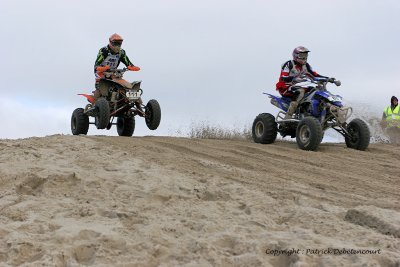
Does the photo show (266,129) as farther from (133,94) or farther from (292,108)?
(133,94)

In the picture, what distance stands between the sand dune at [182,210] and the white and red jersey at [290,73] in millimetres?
3262

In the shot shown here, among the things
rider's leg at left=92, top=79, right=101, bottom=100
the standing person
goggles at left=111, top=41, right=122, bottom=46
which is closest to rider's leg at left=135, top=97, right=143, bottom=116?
rider's leg at left=92, top=79, right=101, bottom=100

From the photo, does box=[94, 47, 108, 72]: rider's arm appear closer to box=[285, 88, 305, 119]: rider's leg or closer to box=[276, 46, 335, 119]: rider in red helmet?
box=[276, 46, 335, 119]: rider in red helmet

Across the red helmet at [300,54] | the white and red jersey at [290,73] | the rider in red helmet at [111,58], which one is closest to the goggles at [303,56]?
the red helmet at [300,54]

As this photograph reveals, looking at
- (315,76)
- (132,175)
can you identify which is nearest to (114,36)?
(315,76)

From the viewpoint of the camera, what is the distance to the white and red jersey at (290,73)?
30.8ft

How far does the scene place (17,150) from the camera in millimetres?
5930

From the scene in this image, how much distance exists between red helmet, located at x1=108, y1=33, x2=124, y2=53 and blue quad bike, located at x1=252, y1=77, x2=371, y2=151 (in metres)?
3.04

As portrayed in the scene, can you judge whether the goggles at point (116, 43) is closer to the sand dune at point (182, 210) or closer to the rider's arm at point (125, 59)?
the rider's arm at point (125, 59)

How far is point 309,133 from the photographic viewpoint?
839 cm

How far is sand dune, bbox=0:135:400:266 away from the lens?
311cm

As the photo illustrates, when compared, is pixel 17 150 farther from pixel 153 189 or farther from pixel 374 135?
pixel 374 135

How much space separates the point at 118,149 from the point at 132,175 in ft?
4.66

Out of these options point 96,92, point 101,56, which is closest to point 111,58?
point 101,56
